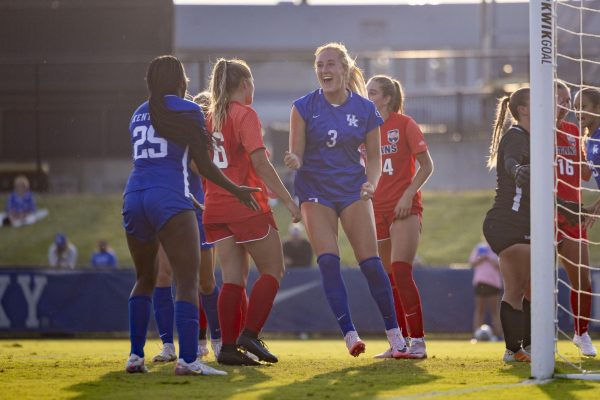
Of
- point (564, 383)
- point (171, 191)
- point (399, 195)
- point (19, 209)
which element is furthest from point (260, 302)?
point (19, 209)

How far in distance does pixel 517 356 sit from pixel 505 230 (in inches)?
35.9

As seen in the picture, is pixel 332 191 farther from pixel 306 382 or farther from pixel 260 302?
pixel 306 382

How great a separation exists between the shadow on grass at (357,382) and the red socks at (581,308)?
1.75 metres

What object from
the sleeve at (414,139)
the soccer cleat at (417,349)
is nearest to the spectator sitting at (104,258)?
the sleeve at (414,139)

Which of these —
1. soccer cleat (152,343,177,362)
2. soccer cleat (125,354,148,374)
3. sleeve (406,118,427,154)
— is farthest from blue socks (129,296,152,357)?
sleeve (406,118,427,154)

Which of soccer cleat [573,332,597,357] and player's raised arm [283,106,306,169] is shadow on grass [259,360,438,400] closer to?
player's raised arm [283,106,306,169]

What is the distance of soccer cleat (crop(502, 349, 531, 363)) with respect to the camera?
7.83m

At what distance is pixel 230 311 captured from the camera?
24.6 feet

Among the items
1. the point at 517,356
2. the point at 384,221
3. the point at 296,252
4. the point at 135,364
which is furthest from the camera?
the point at 296,252

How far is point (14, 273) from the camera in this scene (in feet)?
55.4

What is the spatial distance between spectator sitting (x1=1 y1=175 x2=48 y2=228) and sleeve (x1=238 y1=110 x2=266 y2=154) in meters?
15.7

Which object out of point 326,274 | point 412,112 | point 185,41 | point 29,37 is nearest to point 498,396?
point 326,274

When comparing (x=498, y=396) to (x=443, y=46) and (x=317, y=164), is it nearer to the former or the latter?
(x=317, y=164)

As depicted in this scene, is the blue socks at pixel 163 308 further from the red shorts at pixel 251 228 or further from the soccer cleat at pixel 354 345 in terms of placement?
the soccer cleat at pixel 354 345
